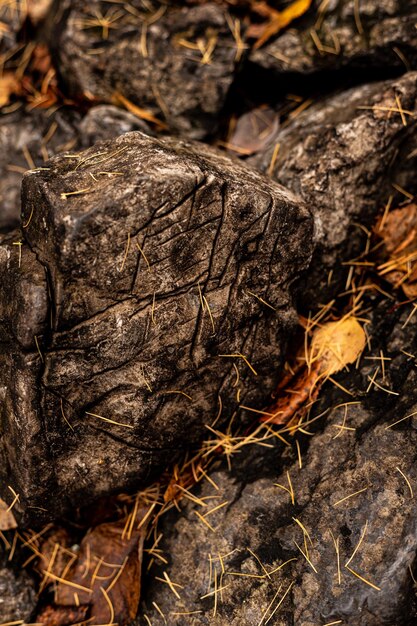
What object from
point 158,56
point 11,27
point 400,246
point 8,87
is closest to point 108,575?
point 400,246

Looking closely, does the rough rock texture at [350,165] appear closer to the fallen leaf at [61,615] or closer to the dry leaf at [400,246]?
the dry leaf at [400,246]

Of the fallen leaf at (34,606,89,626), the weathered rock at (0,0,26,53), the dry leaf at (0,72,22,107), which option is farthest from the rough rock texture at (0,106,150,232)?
the fallen leaf at (34,606,89,626)

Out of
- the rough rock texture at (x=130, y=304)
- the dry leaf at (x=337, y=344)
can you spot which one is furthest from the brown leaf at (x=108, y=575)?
the dry leaf at (x=337, y=344)

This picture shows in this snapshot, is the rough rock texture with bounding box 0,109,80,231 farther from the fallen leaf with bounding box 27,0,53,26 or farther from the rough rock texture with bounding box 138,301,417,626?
the rough rock texture with bounding box 138,301,417,626

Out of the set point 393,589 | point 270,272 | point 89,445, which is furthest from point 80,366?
point 393,589

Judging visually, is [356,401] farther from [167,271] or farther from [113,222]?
[113,222]

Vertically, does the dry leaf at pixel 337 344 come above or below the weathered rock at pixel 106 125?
below

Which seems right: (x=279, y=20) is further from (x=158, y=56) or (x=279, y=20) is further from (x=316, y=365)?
(x=316, y=365)
